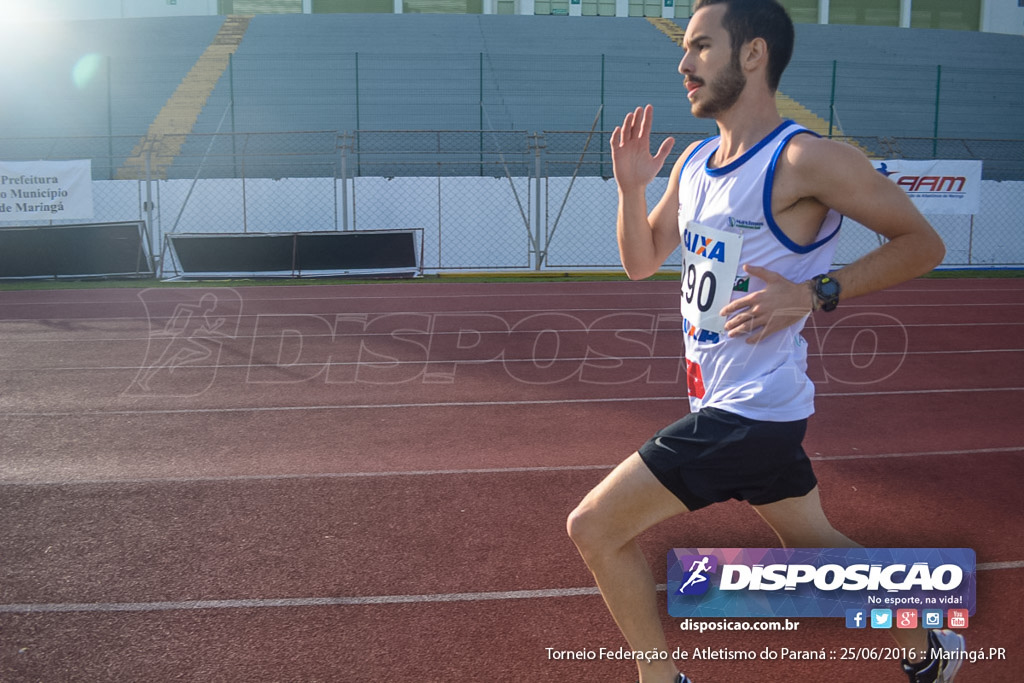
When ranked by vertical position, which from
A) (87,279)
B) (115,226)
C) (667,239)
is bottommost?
(87,279)

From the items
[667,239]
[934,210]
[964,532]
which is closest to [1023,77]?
[934,210]

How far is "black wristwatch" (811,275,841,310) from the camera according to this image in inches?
86.1

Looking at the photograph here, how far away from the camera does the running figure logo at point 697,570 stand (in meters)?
2.44

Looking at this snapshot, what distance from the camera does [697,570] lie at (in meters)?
2.44

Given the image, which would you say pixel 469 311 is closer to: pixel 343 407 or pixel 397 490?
pixel 343 407

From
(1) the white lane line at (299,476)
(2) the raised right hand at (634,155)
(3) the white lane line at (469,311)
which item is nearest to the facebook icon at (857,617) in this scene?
(2) the raised right hand at (634,155)

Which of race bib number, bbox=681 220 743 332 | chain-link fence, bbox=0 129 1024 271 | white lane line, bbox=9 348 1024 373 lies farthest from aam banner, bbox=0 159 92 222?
race bib number, bbox=681 220 743 332

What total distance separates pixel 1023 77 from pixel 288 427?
28896 millimetres

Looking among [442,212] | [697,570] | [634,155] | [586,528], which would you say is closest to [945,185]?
[442,212]

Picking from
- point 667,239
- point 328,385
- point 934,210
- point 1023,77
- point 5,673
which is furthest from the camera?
point 1023,77

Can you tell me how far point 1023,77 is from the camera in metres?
27.3

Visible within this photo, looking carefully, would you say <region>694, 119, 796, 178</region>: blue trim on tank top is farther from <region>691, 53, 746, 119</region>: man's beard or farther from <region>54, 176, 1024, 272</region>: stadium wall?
<region>54, 176, 1024, 272</region>: stadium wall

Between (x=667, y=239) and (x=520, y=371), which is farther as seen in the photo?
(x=520, y=371)

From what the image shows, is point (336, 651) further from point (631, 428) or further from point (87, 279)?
point (87, 279)
